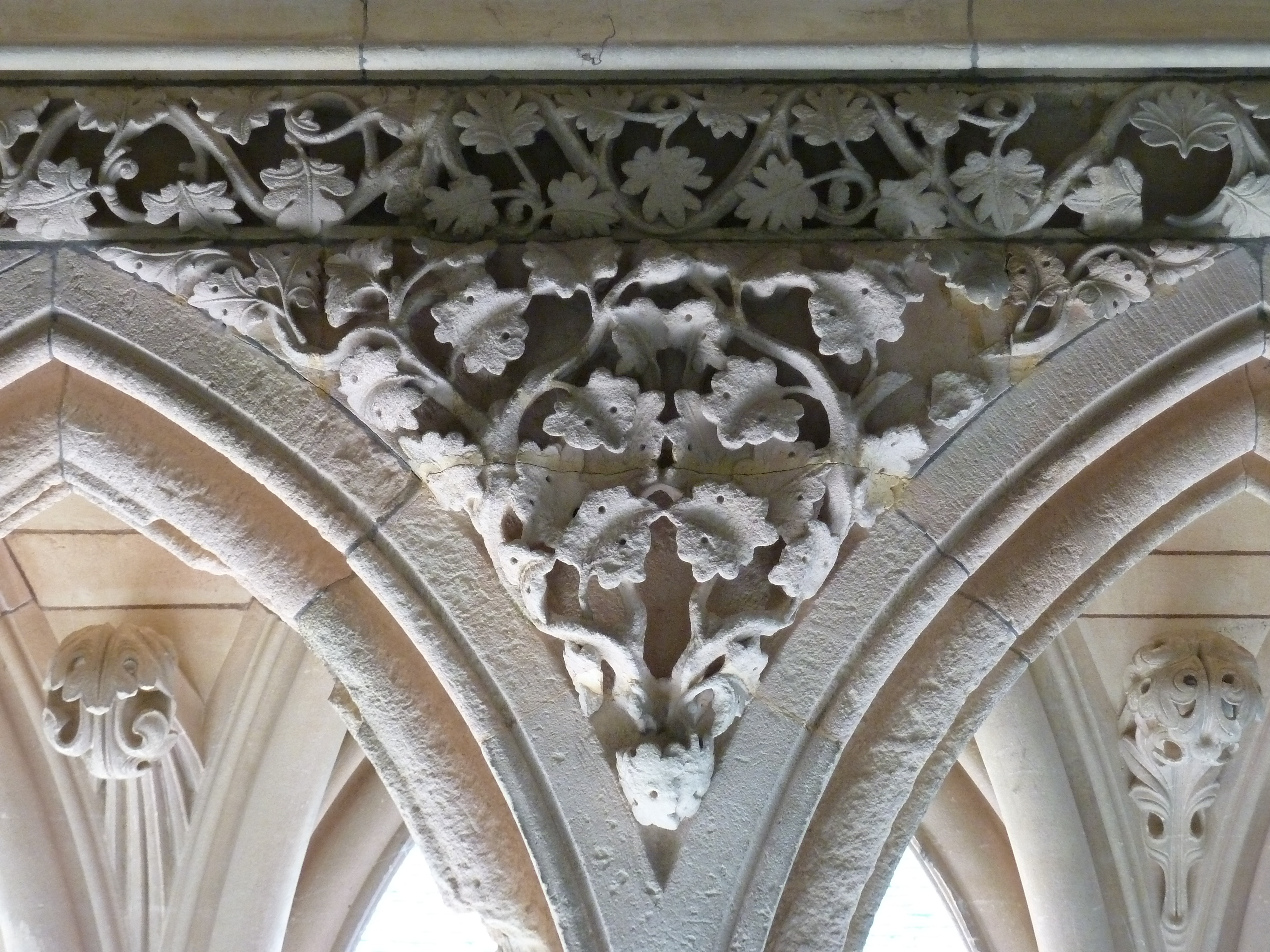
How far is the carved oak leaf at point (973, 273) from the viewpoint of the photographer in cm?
173

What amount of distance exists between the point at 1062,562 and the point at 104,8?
1234mm

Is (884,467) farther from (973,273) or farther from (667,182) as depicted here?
(667,182)

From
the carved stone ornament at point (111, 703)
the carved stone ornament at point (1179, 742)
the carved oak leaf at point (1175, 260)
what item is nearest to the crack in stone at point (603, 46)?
the carved oak leaf at point (1175, 260)

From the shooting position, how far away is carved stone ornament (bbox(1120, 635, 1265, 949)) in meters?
2.48

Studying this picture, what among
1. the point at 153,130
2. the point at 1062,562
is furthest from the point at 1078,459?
the point at 153,130

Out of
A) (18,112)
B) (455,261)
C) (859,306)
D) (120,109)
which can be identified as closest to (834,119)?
(859,306)

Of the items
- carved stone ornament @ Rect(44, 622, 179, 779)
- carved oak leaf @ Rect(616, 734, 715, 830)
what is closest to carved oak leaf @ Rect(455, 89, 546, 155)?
carved oak leaf @ Rect(616, 734, 715, 830)

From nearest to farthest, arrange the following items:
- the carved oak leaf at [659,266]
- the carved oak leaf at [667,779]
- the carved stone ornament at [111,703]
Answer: the carved oak leaf at [667,779], the carved oak leaf at [659,266], the carved stone ornament at [111,703]

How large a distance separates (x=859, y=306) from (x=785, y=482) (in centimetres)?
21

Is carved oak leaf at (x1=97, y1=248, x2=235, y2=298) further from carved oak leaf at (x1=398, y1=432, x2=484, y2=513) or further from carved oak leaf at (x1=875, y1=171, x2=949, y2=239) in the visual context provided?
carved oak leaf at (x1=875, y1=171, x2=949, y2=239)

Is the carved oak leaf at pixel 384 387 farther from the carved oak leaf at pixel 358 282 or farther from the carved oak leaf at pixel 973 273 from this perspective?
the carved oak leaf at pixel 973 273

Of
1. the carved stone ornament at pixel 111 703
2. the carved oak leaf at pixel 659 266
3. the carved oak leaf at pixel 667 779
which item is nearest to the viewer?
the carved oak leaf at pixel 667 779

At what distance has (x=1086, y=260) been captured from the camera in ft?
5.81

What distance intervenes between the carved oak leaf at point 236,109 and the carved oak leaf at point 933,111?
0.72 metres
